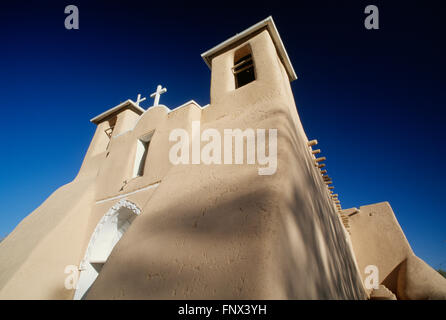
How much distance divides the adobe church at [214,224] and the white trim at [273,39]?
0.04 metres

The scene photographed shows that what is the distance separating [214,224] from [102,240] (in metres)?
4.45

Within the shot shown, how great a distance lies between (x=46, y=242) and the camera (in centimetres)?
459

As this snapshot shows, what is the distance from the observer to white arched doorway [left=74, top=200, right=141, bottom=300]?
15.5 ft

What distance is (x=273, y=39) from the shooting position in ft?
19.4

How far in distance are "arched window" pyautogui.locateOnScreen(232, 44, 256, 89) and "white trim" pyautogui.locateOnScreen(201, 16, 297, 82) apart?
341mm

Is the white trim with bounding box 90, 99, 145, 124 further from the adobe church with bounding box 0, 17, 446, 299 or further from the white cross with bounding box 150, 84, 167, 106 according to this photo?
the white cross with bounding box 150, 84, 167, 106

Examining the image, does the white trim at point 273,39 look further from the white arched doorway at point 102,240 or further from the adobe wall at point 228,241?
the white arched doorway at point 102,240

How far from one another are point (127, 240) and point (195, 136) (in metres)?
2.45

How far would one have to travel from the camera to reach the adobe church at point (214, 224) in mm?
1901

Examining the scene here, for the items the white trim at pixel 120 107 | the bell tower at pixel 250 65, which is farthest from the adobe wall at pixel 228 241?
the white trim at pixel 120 107
